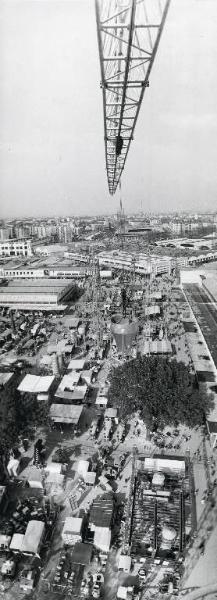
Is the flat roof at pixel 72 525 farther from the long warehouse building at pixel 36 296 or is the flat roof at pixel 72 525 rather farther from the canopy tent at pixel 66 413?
the long warehouse building at pixel 36 296

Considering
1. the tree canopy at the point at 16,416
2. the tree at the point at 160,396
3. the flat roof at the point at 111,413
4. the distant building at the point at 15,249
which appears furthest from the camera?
the distant building at the point at 15,249

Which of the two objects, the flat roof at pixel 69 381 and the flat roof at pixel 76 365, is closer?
the flat roof at pixel 69 381

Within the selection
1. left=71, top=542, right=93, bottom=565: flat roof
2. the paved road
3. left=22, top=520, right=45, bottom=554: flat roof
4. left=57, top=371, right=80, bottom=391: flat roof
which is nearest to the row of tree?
left=57, top=371, right=80, bottom=391: flat roof

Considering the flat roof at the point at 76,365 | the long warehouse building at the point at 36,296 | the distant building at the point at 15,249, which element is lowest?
the flat roof at the point at 76,365

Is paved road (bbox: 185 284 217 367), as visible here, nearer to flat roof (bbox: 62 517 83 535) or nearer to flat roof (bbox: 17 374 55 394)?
flat roof (bbox: 17 374 55 394)

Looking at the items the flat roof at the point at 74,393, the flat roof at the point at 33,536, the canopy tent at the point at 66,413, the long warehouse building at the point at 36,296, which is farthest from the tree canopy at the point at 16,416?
the long warehouse building at the point at 36,296

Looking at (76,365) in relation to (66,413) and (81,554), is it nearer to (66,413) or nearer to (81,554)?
(66,413)

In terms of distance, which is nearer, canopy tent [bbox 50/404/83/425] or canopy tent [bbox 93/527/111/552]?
canopy tent [bbox 93/527/111/552]
